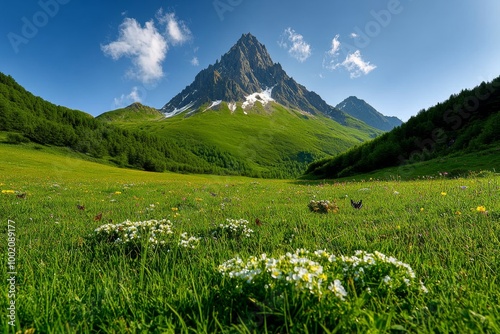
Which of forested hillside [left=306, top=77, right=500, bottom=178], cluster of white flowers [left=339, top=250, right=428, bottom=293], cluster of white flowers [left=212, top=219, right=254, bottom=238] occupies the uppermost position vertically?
forested hillside [left=306, top=77, right=500, bottom=178]

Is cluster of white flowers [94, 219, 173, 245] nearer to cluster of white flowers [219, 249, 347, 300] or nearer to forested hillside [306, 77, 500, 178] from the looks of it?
cluster of white flowers [219, 249, 347, 300]

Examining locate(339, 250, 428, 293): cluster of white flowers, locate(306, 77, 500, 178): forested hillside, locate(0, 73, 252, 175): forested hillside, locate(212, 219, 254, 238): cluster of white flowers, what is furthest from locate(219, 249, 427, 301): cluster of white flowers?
locate(0, 73, 252, 175): forested hillside

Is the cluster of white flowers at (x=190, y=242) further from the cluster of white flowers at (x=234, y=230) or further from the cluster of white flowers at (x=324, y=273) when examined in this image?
the cluster of white flowers at (x=324, y=273)

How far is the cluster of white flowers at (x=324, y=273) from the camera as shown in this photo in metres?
1.94

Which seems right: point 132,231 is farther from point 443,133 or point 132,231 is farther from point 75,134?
point 75,134

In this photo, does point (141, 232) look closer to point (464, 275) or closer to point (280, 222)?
point (280, 222)

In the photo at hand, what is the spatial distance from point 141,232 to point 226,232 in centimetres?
158

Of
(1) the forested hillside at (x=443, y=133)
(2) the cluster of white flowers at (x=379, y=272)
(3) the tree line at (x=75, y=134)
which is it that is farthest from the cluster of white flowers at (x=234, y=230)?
(3) the tree line at (x=75, y=134)

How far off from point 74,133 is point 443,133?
509ft

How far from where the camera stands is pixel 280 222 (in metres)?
6.36

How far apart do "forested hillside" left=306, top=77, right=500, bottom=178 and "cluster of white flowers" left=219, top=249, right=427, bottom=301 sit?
5481 cm

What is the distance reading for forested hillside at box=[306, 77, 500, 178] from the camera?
4919 cm

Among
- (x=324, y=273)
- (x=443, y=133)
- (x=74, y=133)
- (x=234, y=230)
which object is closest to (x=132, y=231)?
(x=234, y=230)

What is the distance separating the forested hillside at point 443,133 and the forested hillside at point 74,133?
384ft
